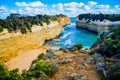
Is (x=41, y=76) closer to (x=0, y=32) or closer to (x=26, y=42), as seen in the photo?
(x=0, y=32)

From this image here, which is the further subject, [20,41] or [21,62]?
[20,41]

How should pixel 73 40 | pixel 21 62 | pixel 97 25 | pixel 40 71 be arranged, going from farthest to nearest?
pixel 97 25, pixel 73 40, pixel 21 62, pixel 40 71

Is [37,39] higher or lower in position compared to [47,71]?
lower

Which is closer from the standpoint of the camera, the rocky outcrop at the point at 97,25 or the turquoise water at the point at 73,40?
the turquoise water at the point at 73,40

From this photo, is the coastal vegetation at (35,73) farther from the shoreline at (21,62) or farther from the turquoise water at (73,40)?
the turquoise water at (73,40)

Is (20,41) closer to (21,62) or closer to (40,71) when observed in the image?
(21,62)

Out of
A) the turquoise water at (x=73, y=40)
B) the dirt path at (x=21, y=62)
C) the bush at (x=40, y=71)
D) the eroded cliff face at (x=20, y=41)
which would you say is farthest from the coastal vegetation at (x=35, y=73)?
the turquoise water at (x=73, y=40)

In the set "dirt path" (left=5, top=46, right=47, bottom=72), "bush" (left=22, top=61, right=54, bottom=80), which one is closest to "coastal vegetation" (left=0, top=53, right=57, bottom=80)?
"bush" (left=22, top=61, right=54, bottom=80)

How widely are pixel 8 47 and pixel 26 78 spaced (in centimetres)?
2798

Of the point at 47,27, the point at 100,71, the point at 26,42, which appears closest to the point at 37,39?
the point at 26,42

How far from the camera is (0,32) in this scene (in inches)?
1849

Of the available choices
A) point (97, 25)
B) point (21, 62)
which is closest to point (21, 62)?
point (21, 62)

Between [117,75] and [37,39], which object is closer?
[117,75]

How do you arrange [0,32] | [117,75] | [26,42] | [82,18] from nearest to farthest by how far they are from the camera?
[117,75]
[0,32]
[26,42]
[82,18]
